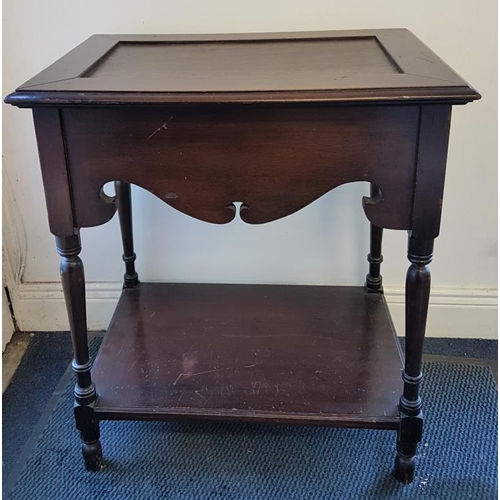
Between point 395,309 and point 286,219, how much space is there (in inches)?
13.3

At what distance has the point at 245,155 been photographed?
0.83 metres

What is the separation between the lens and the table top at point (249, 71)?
0.76 meters

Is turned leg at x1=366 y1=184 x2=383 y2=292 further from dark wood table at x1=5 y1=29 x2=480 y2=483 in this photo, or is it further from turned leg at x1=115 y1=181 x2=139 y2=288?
turned leg at x1=115 y1=181 x2=139 y2=288

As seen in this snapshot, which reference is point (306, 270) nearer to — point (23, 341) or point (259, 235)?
point (259, 235)

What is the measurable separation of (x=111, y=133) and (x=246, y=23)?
0.49 meters

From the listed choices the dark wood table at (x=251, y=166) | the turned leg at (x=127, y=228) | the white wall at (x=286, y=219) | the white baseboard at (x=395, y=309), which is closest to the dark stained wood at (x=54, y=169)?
the dark wood table at (x=251, y=166)

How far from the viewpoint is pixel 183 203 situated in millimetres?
866

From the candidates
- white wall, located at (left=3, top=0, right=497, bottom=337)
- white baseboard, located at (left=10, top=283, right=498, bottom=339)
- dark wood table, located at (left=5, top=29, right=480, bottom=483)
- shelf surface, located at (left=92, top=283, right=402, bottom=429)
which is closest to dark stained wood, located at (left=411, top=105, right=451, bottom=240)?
dark wood table, located at (left=5, top=29, right=480, bottom=483)

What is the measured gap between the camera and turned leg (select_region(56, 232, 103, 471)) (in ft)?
3.01

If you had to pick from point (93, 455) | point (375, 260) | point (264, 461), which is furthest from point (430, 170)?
point (93, 455)

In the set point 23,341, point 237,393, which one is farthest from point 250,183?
point 23,341

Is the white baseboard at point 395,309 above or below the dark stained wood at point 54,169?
below

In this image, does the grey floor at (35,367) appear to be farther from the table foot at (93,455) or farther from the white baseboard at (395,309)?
the table foot at (93,455)

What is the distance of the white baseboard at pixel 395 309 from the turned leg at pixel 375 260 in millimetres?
104
